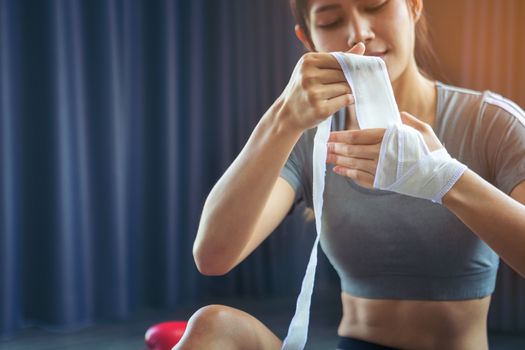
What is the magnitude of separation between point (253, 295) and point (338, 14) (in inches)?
64.0

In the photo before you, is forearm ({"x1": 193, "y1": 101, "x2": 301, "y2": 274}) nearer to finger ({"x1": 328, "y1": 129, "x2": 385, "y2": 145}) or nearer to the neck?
finger ({"x1": 328, "y1": 129, "x2": 385, "y2": 145})

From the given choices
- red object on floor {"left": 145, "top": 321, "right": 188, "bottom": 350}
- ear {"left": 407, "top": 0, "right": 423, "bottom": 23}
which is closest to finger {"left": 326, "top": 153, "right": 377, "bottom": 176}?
ear {"left": 407, "top": 0, "right": 423, "bottom": 23}

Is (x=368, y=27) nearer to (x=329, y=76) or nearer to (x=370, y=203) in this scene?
(x=329, y=76)

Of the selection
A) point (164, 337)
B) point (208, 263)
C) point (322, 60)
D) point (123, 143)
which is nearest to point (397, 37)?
point (322, 60)

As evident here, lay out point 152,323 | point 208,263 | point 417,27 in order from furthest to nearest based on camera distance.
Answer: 1. point 152,323
2. point 417,27
3. point 208,263

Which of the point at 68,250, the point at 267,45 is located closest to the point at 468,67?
the point at 267,45

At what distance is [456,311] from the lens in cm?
108

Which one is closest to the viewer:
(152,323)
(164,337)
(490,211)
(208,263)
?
(490,211)

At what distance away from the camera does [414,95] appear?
1.13m

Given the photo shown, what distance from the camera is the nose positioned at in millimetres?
1010

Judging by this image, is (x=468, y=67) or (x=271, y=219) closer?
(x=271, y=219)

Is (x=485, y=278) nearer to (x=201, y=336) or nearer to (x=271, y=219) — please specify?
(x=271, y=219)

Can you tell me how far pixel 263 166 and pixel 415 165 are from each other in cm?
25

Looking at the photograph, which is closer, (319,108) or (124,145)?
(319,108)
